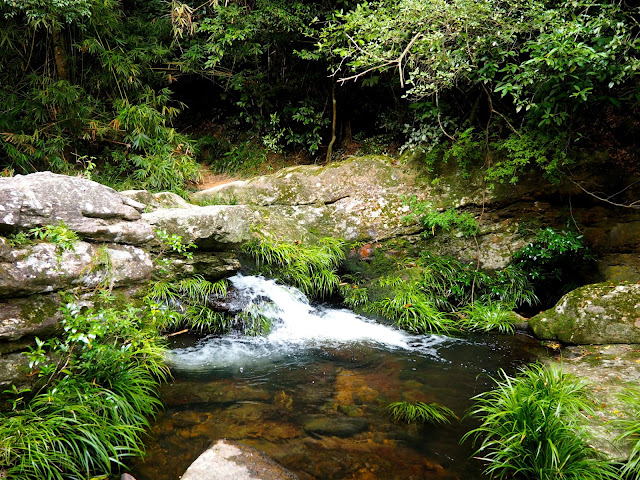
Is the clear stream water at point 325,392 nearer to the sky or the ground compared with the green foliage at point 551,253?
nearer to the ground

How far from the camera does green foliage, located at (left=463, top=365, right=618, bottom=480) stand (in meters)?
2.51

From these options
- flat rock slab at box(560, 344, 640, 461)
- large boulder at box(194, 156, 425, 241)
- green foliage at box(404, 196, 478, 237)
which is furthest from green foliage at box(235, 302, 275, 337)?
flat rock slab at box(560, 344, 640, 461)

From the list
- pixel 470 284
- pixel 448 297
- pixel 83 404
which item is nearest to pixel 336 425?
pixel 83 404

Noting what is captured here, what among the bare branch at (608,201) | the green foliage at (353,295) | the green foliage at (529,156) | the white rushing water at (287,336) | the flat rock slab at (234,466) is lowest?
the white rushing water at (287,336)

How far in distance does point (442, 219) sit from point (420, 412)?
12.6 ft

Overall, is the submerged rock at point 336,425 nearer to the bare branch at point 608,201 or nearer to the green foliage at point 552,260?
the green foliage at point 552,260

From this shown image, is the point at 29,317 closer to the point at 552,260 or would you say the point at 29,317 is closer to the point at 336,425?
the point at 336,425

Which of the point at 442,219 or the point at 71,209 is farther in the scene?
the point at 442,219

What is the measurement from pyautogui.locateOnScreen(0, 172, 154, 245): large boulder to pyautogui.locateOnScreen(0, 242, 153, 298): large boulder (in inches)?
6.1

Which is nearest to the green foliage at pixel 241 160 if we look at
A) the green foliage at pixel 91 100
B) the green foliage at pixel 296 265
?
the green foliage at pixel 91 100

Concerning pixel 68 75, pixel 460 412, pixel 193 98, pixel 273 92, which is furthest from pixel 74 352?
pixel 193 98

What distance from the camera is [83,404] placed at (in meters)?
2.86

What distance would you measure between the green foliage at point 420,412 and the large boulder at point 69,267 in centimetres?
267

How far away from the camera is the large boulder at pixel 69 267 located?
2863mm
